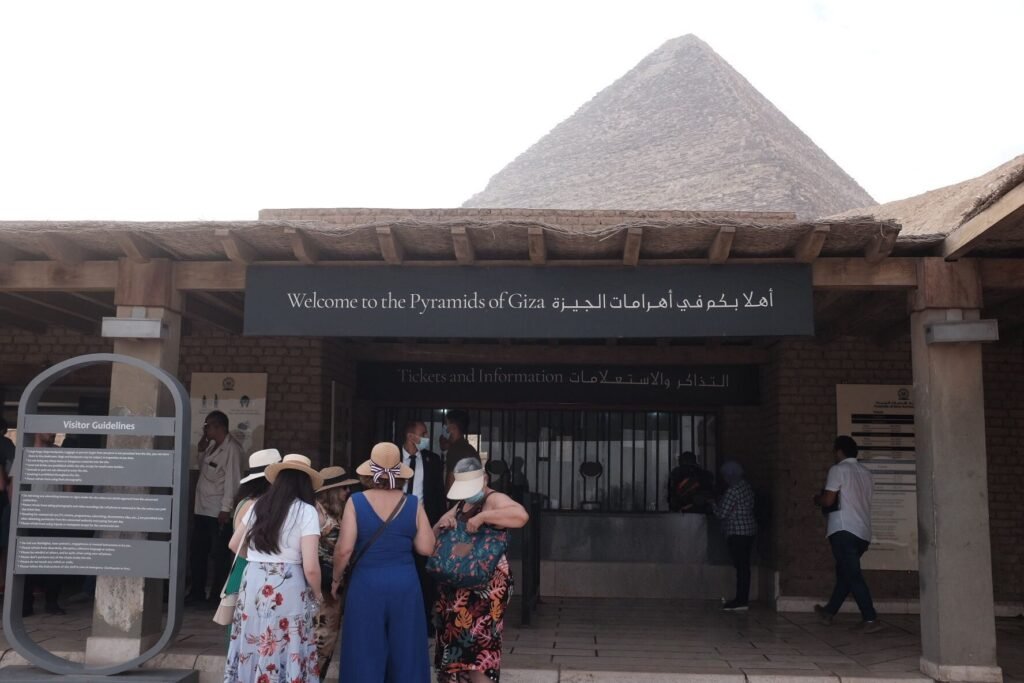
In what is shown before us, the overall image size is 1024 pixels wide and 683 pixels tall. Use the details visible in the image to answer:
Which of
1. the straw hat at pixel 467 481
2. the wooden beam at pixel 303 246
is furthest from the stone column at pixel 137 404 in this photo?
the straw hat at pixel 467 481

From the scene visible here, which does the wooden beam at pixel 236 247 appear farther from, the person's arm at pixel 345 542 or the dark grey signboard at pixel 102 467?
the person's arm at pixel 345 542

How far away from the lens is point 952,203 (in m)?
7.88

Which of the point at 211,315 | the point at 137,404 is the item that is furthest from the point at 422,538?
the point at 211,315

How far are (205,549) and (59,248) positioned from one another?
3.16 meters

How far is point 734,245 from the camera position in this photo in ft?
19.9

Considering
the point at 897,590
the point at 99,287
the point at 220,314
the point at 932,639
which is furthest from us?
the point at 897,590

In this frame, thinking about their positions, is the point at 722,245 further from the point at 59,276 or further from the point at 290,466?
the point at 59,276

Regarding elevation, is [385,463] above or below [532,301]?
below

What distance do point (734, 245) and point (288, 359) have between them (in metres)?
4.99

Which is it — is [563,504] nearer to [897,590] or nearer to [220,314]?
[897,590]

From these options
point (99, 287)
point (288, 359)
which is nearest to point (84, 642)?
point (99, 287)

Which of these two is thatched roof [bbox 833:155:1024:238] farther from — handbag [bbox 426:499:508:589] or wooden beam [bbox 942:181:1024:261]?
handbag [bbox 426:499:508:589]

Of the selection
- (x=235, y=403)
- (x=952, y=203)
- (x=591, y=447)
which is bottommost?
(x=591, y=447)

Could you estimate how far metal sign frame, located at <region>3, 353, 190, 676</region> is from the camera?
18.7ft
